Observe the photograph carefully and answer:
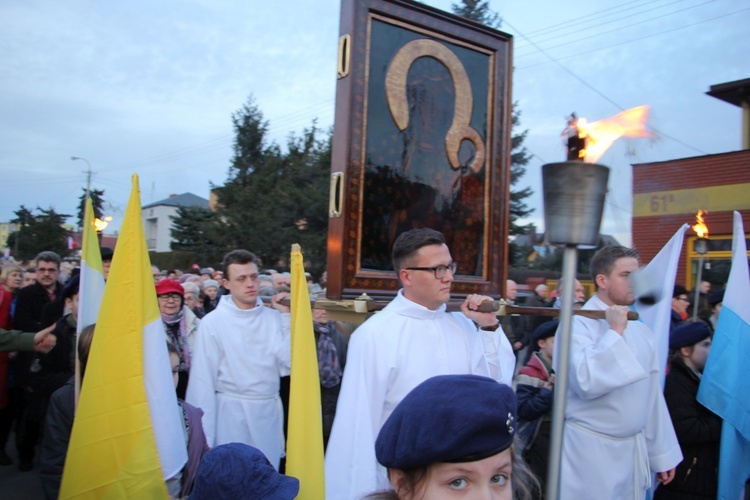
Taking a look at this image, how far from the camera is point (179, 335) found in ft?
16.9

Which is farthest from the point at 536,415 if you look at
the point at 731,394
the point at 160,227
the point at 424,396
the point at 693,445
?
the point at 160,227

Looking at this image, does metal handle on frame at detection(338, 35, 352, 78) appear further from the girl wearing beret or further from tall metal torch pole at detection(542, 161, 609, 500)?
the girl wearing beret

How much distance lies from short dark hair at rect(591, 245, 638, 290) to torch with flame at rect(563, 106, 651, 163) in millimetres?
1669

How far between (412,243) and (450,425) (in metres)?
1.68

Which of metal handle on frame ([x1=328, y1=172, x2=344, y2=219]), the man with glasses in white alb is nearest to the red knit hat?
metal handle on frame ([x1=328, y1=172, x2=344, y2=219])

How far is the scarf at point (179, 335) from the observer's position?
16.5ft

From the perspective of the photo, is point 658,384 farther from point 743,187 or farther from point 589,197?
point 743,187

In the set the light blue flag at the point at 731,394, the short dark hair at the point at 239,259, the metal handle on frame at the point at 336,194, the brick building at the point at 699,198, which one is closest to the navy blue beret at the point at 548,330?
the light blue flag at the point at 731,394

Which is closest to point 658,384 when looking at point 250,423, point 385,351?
point 385,351

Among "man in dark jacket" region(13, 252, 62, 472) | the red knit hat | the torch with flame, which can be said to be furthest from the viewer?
"man in dark jacket" region(13, 252, 62, 472)

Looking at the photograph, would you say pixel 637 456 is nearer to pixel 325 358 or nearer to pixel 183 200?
pixel 325 358

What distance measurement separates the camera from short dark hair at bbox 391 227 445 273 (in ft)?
9.91

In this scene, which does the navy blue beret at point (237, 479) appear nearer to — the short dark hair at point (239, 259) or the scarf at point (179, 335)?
the short dark hair at point (239, 259)

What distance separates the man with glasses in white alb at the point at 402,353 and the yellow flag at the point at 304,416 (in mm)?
225
